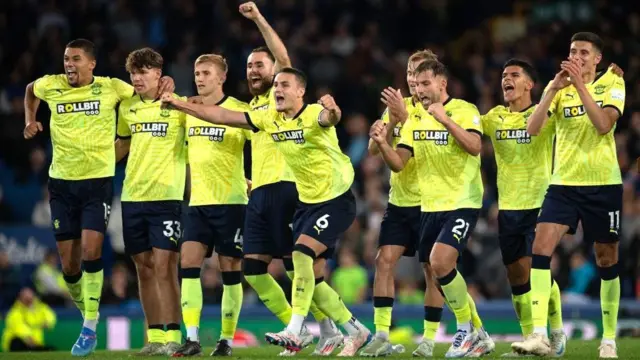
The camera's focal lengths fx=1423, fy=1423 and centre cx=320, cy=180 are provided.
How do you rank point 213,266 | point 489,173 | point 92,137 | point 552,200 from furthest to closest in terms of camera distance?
1. point 489,173
2. point 213,266
3. point 92,137
4. point 552,200

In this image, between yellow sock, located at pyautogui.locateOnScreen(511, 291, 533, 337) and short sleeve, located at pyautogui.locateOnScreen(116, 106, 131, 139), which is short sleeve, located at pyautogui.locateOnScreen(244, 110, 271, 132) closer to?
short sleeve, located at pyautogui.locateOnScreen(116, 106, 131, 139)

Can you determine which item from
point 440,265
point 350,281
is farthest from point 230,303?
point 350,281

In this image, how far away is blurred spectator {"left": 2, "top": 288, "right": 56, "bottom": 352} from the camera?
19562mm

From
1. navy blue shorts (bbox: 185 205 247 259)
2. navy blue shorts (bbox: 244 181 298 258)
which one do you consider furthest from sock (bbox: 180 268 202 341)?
navy blue shorts (bbox: 244 181 298 258)

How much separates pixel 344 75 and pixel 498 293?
5296 mm

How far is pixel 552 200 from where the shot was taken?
13.5 meters

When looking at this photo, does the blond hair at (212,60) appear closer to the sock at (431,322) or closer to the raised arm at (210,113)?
the raised arm at (210,113)

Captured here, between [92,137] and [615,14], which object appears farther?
[615,14]

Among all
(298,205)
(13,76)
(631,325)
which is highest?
(13,76)

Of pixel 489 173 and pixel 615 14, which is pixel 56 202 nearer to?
pixel 489 173

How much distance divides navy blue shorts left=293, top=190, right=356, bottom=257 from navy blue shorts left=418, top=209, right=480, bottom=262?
2.42 ft

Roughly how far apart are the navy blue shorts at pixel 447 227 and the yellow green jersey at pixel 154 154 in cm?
254

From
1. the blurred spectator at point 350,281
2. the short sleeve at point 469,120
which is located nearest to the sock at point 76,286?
the short sleeve at point 469,120

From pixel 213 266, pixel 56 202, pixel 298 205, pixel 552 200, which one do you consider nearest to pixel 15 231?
pixel 213 266
